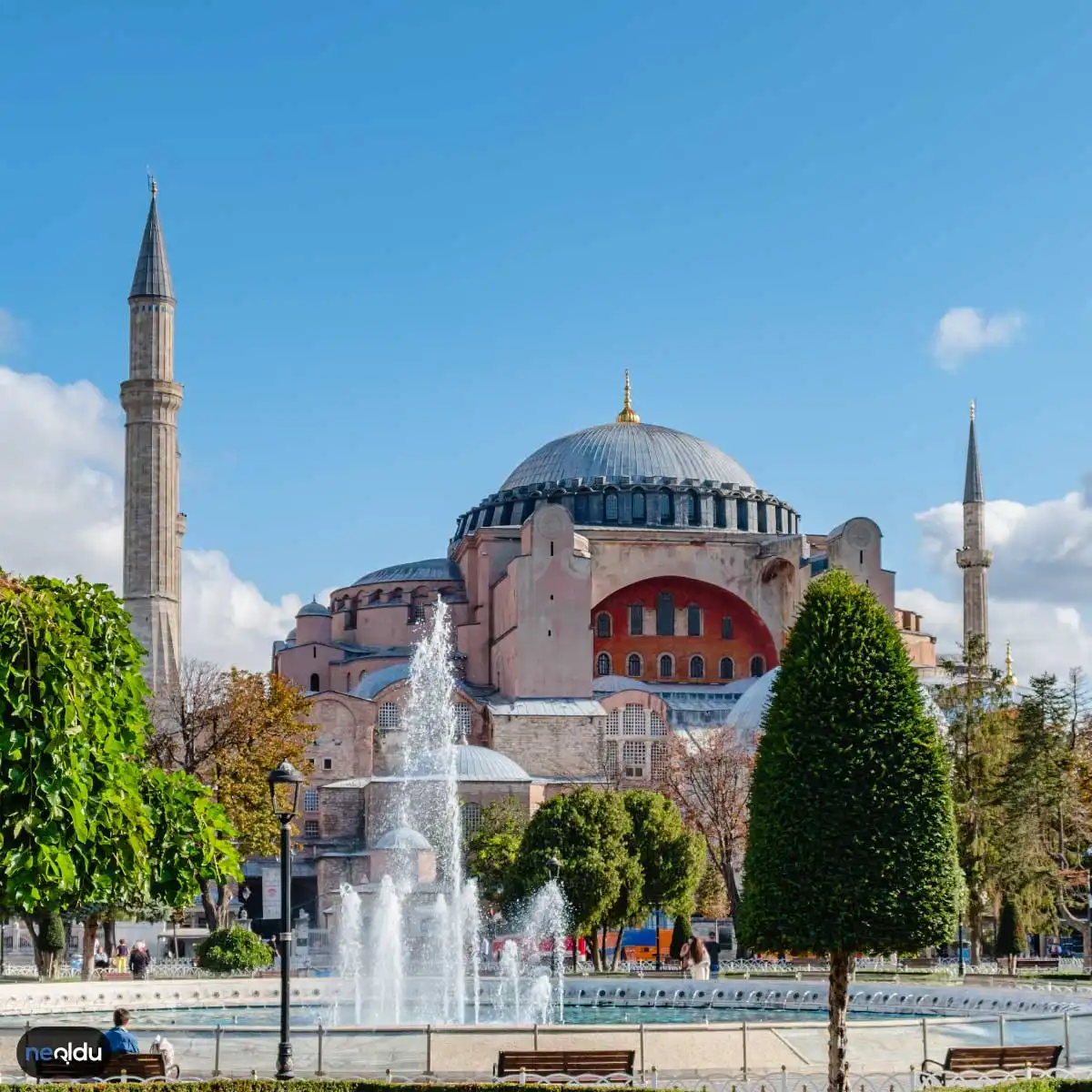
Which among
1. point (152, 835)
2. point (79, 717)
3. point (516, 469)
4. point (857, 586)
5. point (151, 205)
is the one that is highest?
point (151, 205)

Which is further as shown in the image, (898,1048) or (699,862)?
(699,862)

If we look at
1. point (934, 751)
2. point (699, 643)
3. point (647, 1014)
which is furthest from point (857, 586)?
point (699, 643)

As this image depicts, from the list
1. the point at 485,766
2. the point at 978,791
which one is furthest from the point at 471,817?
the point at 978,791

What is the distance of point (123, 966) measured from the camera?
108ft

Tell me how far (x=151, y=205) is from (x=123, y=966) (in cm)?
2095

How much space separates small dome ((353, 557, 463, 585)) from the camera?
56.8 m

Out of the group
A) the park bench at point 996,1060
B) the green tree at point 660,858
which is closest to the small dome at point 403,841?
the green tree at point 660,858

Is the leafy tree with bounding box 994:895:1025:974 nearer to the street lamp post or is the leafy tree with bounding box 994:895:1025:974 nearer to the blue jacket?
the street lamp post

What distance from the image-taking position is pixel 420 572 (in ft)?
187

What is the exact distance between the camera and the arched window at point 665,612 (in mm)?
53719

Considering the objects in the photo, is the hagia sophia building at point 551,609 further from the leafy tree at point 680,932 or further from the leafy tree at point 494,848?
the leafy tree at point 680,932

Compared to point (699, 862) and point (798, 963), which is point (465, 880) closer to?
point (699, 862)

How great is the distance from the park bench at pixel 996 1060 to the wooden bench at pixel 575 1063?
6.90 ft

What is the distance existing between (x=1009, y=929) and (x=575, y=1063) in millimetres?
21228
